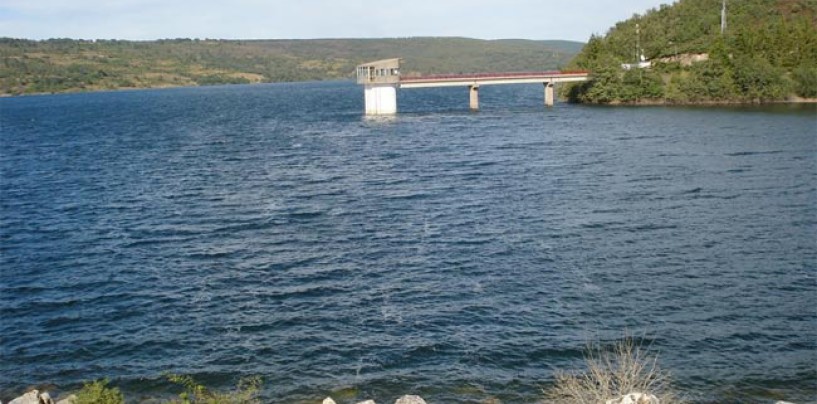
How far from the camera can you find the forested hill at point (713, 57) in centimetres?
12756

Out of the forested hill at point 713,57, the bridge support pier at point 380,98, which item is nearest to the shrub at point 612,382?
the bridge support pier at point 380,98

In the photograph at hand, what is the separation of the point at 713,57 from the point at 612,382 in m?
128

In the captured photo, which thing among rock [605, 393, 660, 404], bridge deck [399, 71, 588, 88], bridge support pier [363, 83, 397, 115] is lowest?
rock [605, 393, 660, 404]

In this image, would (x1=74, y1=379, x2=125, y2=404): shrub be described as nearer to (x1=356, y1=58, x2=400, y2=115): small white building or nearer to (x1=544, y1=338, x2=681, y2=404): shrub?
(x1=544, y1=338, x2=681, y2=404): shrub

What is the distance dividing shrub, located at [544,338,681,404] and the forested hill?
11529 cm

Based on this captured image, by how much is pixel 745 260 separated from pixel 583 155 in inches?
1518

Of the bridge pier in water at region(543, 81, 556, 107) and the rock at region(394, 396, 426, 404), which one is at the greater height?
the bridge pier in water at region(543, 81, 556, 107)

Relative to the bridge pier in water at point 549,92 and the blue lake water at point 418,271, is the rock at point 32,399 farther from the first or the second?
the bridge pier in water at point 549,92

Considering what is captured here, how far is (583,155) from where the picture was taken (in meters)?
76.2

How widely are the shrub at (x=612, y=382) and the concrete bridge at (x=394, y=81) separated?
10735cm

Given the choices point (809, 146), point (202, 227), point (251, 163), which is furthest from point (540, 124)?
point (202, 227)

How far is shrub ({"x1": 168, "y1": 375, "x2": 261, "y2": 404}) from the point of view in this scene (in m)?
20.8

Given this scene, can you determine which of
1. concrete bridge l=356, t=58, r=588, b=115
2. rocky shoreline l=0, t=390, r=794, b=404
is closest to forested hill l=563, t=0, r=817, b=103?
concrete bridge l=356, t=58, r=588, b=115

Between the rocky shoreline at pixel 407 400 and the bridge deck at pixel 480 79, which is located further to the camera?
the bridge deck at pixel 480 79
